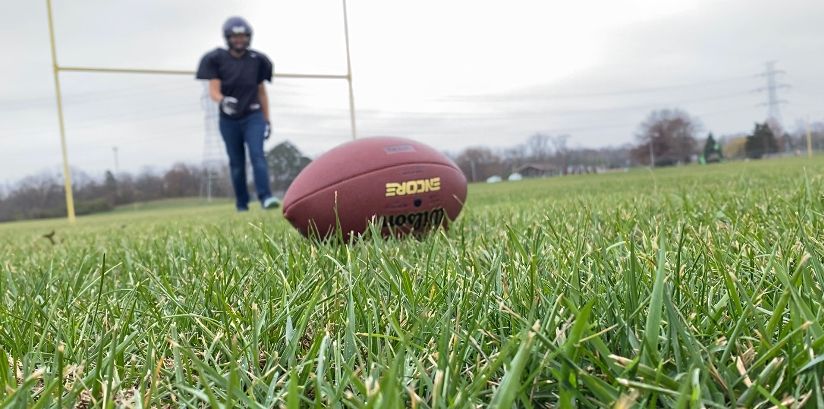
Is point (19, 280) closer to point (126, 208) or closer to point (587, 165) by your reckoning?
point (126, 208)

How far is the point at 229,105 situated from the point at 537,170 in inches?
1117

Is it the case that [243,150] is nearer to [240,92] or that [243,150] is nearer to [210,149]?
[240,92]

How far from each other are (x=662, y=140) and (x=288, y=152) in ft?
111

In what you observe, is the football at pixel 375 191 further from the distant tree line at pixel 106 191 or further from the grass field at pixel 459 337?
the distant tree line at pixel 106 191

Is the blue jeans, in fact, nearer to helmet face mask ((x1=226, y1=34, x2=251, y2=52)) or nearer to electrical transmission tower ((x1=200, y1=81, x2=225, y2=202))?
helmet face mask ((x1=226, y1=34, x2=251, y2=52))

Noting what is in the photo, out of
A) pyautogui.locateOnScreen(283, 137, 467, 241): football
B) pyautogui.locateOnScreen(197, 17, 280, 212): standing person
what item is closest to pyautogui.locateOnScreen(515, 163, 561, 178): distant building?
pyautogui.locateOnScreen(197, 17, 280, 212): standing person

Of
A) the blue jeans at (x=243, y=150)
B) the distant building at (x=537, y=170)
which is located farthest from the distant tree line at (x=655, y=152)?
the blue jeans at (x=243, y=150)

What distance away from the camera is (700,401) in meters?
0.47

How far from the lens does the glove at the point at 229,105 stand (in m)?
5.32

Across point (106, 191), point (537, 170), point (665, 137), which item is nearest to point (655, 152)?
point (665, 137)

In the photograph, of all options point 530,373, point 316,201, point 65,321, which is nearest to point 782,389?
point 530,373

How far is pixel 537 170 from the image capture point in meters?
32.4

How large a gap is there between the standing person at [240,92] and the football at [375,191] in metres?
3.25

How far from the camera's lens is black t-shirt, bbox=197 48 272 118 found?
17.6 ft
